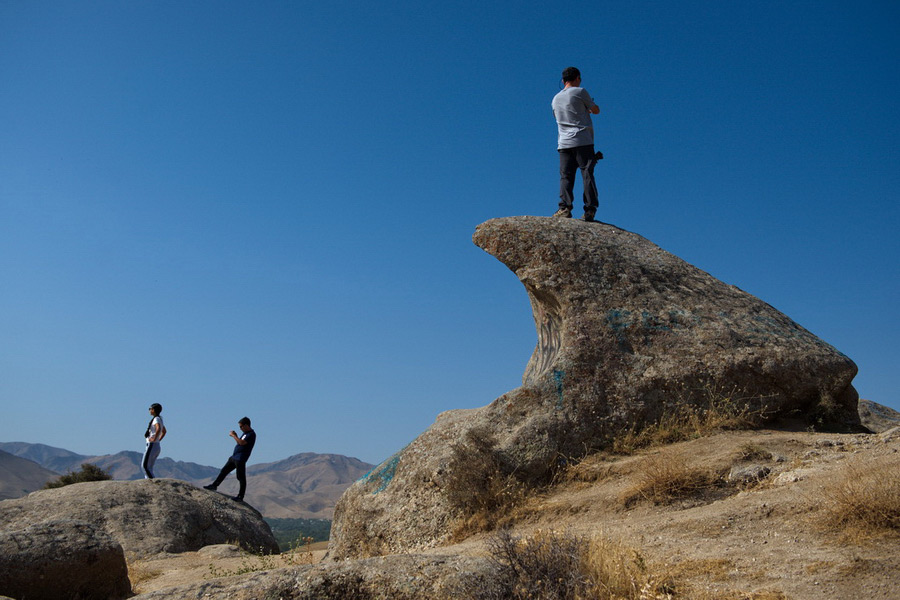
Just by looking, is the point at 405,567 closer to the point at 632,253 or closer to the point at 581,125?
the point at 632,253

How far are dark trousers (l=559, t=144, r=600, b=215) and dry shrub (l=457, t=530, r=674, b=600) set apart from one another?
5.97 meters

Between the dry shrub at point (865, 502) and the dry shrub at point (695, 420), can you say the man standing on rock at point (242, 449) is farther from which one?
the dry shrub at point (865, 502)

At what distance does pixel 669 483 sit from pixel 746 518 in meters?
0.95

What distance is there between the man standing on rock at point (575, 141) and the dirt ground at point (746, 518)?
4010mm

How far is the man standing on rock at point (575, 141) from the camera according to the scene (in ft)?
31.0

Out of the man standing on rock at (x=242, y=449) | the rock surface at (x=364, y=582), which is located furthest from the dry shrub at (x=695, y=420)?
the man standing on rock at (x=242, y=449)

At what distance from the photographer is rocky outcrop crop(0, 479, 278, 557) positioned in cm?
1112

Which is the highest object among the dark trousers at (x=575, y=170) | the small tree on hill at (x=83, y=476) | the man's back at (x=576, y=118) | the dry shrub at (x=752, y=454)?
the man's back at (x=576, y=118)

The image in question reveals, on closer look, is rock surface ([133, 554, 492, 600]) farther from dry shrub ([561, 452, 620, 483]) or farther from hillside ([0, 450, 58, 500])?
hillside ([0, 450, 58, 500])

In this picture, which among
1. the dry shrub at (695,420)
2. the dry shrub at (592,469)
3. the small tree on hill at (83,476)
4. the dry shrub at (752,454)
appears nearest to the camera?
the dry shrub at (752,454)

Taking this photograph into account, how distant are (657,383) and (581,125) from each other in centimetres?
406

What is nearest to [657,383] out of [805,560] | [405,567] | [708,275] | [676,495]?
[676,495]

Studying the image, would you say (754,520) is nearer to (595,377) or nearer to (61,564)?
(595,377)

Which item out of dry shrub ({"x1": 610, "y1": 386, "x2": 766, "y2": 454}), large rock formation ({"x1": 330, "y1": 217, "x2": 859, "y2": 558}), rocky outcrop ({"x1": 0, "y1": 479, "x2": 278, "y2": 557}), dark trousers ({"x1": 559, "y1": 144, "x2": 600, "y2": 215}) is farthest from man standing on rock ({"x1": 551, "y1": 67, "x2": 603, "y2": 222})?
rocky outcrop ({"x1": 0, "y1": 479, "x2": 278, "y2": 557})
